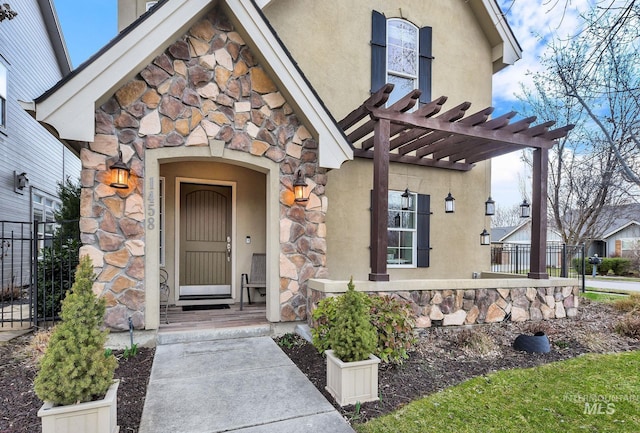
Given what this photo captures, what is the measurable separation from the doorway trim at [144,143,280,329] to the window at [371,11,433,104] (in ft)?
12.2

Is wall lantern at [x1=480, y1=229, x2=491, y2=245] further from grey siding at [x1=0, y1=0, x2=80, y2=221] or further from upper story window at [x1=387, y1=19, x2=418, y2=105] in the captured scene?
grey siding at [x1=0, y1=0, x2=80, y2=221]

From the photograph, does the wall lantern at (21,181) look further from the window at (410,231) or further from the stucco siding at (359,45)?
the window at (410,231)

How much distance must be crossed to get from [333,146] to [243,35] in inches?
80.6

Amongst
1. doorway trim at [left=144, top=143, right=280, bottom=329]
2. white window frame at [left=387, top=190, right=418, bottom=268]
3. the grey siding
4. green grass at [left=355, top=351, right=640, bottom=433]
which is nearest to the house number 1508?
doorway trim at [left=144, top=143, right=280, bottom=329]

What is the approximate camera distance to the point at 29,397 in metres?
3.30

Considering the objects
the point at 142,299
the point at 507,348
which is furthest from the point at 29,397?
the point at 507,348

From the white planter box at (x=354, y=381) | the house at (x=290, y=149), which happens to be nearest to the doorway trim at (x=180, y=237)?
the house at (x=290, y=149)

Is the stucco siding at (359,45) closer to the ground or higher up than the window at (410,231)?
higher up

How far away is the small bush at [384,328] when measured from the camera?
13.2 ft

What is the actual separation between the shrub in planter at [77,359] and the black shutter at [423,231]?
6.38m

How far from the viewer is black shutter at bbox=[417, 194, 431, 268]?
7.79 m

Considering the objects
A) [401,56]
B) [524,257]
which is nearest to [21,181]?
[401,56]

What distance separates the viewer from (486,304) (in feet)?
19.4

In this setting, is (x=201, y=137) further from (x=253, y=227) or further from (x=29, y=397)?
(x=29, y=397)
